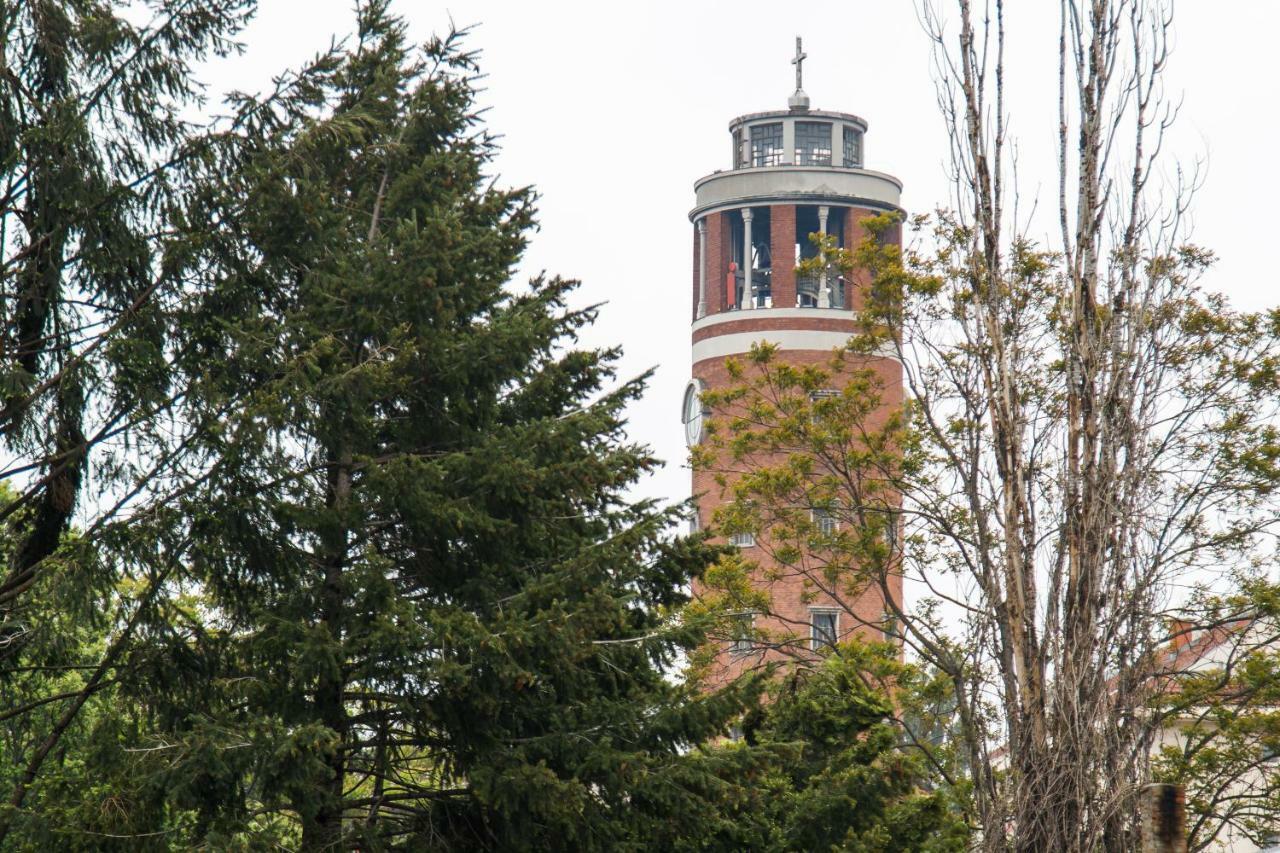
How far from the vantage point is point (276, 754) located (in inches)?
498

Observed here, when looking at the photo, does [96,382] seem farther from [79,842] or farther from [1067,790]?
[1067,790]

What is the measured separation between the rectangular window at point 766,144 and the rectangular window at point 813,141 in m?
0.58

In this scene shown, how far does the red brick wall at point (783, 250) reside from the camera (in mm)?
49812

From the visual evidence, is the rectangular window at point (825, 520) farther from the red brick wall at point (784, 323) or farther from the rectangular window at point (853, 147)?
the rectangular window at point (853, 147)

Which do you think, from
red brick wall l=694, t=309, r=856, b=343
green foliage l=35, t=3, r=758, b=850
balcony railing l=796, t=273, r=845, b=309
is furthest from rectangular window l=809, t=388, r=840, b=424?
balcony railing l=796, t=273, r=845, b=309

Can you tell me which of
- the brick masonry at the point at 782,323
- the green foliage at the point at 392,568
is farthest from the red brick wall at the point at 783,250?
the green foliage at the point at 392,568

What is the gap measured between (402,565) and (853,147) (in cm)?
4093

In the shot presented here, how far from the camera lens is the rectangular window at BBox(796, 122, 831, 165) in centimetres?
5356

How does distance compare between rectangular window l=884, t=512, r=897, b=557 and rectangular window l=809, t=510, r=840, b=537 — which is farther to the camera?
rectangular window l=809, t=510, r=840, b=537

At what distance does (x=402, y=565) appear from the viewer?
15281 mm

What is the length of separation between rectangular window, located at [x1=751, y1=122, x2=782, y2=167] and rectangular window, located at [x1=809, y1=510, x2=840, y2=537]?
93.5ft

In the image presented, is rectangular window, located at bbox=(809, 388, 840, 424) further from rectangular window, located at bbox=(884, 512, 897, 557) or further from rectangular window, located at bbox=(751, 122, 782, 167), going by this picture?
rectangular window, located at bbox=(751, 122, 782, 167)

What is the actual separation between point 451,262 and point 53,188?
327cm

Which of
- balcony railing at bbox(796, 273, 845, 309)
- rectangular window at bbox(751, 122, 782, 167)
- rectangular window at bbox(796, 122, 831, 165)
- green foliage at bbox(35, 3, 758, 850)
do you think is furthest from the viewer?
rectangular window at bbox(751, 122, 782, 167)
